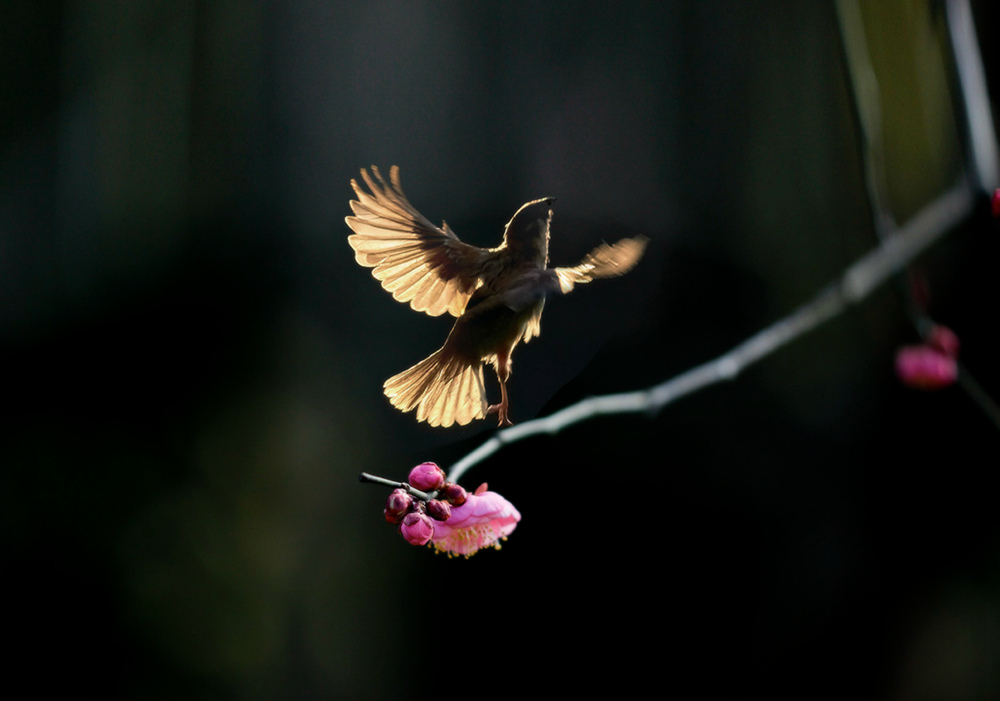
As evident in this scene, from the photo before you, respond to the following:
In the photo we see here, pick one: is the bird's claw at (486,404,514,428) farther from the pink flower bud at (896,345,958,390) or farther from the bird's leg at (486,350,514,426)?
the pink flower bud at (896,345,958,390)

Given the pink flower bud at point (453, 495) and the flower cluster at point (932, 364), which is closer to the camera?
the pink flower bud at point (453, 495)

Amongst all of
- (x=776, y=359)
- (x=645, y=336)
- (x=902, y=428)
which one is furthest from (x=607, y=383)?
(x=902, y=428)

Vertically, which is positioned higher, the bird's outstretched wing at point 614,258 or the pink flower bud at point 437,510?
the bird's outstretched wing at point 614,258

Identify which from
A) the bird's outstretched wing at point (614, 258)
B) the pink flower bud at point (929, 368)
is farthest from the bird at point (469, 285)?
the pink flower bud at point (929, 368)

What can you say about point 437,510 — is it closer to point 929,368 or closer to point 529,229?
point 529,229

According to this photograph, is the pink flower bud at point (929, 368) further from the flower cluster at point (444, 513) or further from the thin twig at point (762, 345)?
the flower cluster at point (444, 513)

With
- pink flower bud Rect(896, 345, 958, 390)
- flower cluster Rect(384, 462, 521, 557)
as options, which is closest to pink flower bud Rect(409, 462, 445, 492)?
flower cluster Rect(384, 462, 521, 557)

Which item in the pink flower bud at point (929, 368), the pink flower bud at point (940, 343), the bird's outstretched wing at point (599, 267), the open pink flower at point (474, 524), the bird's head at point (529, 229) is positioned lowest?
the pink flower bud at point (929, 368)
